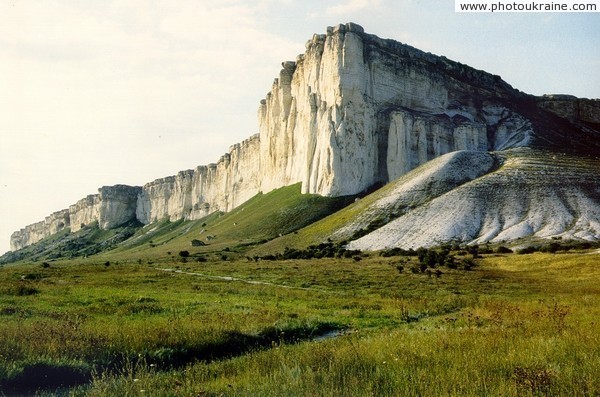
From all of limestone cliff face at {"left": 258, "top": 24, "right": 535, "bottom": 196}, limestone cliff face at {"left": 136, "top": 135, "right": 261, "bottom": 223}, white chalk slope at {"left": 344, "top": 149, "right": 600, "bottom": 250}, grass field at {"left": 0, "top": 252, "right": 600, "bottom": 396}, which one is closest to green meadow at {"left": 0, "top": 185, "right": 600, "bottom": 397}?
grass field at {"left": 0, "top": 252, "right": 600, "bottom": 396}

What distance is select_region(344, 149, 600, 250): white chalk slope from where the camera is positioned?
62.1 m

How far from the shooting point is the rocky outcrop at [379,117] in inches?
4188

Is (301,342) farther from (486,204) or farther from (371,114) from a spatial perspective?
(371,114)

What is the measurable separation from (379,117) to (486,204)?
47.3 meters

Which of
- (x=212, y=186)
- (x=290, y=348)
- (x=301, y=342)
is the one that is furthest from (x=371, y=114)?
(x=290, y=348)

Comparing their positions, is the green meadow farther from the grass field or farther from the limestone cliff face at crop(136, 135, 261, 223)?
the limestone cliff face at crop(136, 135, 261, 223)

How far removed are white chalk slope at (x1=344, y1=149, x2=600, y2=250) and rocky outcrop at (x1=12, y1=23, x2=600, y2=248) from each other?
1970 centimetres

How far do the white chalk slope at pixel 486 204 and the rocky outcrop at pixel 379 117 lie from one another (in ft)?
64.6

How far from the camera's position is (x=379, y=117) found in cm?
11188

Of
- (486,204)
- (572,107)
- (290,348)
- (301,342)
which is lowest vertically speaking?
(301,342)

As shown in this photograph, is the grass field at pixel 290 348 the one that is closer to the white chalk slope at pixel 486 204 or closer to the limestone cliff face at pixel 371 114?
the white chalk slope at pixel 486 204

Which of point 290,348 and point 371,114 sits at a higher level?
point 371,114

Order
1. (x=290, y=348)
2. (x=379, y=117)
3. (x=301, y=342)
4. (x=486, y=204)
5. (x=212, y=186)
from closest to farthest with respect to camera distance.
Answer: (x=290, y=348) < (x=301, y=342) < (x=486, y=204) < (x=379, y=117) < (x=212, y=186)

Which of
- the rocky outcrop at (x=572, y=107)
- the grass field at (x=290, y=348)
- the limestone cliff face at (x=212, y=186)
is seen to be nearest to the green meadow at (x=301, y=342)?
the grass field at (x=290, y=348)
